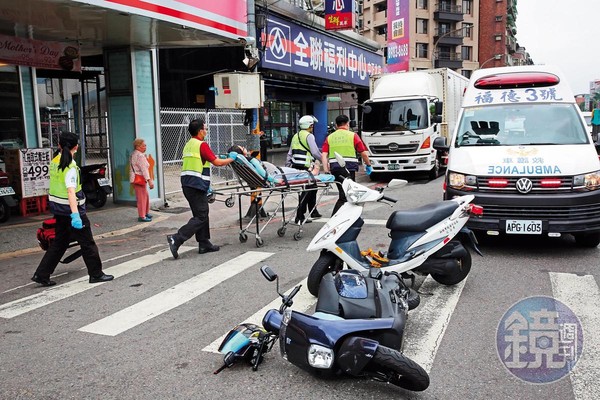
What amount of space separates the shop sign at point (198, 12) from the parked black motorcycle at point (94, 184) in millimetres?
4333

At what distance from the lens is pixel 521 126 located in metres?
7.78

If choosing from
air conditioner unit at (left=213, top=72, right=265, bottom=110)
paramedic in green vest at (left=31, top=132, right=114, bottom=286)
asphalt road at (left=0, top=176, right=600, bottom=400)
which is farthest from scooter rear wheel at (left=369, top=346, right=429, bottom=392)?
air conditioner unit at (left=213, top=72, right=265, bottom=110)

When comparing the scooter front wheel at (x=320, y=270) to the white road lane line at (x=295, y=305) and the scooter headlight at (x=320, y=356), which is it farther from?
the scooter headlight at (x=320, y=356)

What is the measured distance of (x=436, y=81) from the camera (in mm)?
18172

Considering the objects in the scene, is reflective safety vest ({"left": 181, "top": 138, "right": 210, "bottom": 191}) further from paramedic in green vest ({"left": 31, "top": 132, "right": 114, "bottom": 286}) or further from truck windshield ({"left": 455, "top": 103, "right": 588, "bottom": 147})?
truck windshield ({"left": 455, "top": 103, "right": 588, "bottom": 147})

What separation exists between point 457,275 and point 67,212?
178 inches

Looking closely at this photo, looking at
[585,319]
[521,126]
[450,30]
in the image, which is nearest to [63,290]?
[585,319]

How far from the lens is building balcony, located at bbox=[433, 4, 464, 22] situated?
220ft

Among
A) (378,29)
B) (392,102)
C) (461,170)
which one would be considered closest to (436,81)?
(392,102)

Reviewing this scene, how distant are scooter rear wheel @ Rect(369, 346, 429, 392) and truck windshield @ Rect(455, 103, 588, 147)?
201 inches

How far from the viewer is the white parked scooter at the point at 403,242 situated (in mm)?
5379

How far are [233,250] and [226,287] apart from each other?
1948 millimetres

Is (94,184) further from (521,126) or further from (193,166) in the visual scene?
(521,126)

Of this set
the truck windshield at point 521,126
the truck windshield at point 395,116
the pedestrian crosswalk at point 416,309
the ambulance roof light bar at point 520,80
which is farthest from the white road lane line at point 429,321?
the truck windshield at point 395,116
